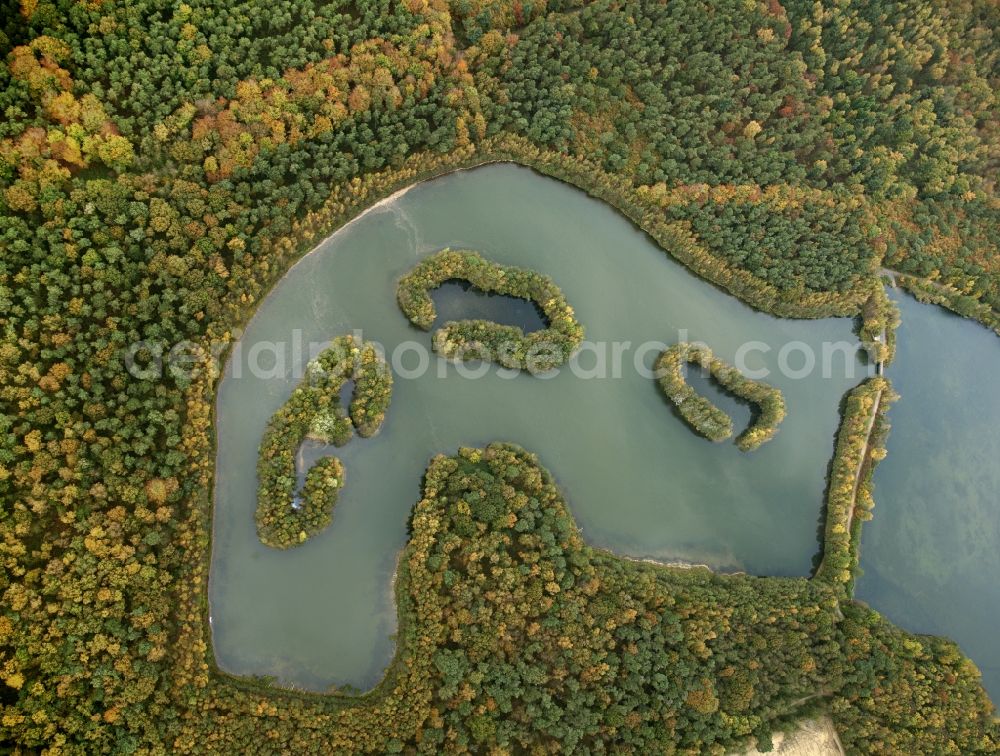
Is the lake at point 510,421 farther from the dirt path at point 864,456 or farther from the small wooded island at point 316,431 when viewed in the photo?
the dirt path at point 864,456

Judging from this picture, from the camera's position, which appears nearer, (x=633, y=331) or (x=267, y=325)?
(x=267, y=325)

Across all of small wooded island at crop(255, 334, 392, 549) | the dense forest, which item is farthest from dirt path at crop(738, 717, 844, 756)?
small wooded island at crop(255, 334, 392, 549)

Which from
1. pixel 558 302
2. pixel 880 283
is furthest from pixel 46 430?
pixel 880 283

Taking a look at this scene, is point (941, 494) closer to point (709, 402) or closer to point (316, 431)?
point (709, 402)

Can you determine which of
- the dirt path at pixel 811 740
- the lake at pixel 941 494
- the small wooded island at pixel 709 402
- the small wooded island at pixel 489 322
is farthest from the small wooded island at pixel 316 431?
the lake at pixel 941 494

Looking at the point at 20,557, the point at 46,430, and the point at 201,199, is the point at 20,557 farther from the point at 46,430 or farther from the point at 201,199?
the point at 201,199

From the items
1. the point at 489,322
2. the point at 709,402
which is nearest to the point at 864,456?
the point at 709,402
